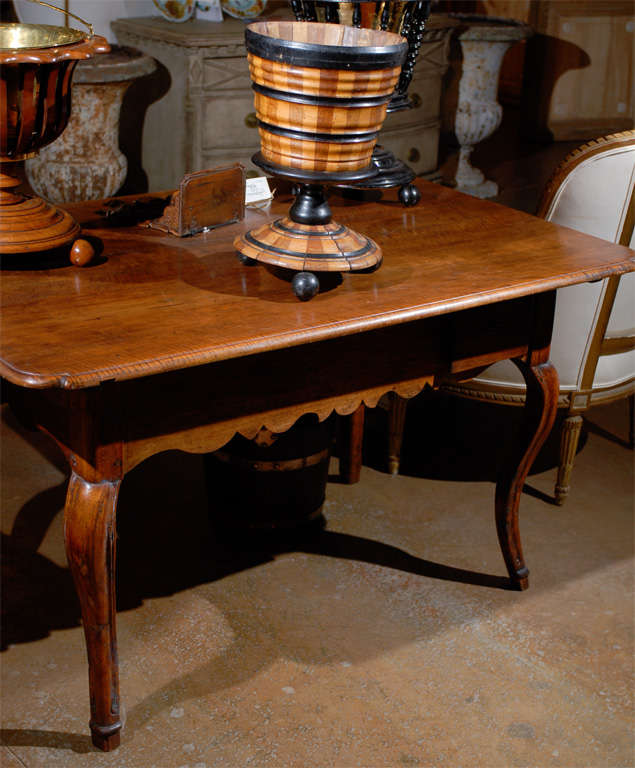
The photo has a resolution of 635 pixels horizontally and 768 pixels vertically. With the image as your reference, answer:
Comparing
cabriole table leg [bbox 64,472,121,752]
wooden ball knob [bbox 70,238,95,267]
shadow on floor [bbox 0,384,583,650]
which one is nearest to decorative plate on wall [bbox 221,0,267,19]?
shadow on floor [bbox 0,384,583,650]

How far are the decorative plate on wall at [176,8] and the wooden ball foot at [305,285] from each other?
294cm

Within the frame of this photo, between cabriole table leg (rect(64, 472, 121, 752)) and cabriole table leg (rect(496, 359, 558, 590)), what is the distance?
42.2 inches

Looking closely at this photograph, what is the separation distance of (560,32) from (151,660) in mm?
6595

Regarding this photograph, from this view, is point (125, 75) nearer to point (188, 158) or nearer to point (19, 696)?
point (188, 158)

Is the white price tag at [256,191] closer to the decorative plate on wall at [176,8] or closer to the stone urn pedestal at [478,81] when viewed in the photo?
the decorative plate on wall at [176,8]

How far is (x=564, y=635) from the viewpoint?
248cm

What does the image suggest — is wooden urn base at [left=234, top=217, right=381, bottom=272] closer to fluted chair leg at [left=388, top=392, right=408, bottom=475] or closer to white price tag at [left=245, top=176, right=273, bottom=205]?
white price tag at [left=245, top=176, right=273, bottom=205]

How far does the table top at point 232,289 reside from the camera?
1659mm

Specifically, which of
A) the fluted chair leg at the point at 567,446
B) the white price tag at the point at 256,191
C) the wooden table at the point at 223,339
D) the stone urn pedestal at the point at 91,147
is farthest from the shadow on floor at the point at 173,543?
the stone urn pedestal at the point at 91,147

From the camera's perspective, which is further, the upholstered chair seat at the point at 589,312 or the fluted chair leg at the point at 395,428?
the fluted chair leg at the point at 395,428

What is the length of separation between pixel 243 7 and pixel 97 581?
3.37 metres

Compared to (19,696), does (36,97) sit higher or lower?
higher

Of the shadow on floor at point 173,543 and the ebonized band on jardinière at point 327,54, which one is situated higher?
the ebonized band on jardinière at point 327,54

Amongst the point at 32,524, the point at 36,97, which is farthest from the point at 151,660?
the point at 36,97
